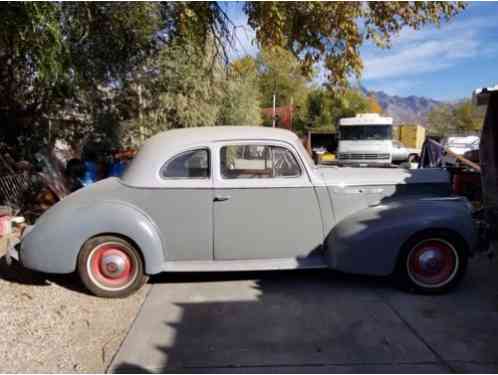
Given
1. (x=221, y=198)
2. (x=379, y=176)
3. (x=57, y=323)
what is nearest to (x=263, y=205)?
(x=221, y=198)

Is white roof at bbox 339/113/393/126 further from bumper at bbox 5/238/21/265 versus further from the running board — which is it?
bumper at bbox 5/238/21/265

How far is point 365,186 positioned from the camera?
4309 mm

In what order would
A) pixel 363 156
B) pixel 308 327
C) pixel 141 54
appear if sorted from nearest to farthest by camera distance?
pixel 308 327
pixel 141 54
pixel 363 156

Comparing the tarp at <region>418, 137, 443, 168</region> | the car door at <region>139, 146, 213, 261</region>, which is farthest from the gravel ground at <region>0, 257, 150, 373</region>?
the tarp at <region>418, 137, 443, 168</region>

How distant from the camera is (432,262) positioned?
4062 millimetres

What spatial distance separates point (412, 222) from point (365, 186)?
629 mm

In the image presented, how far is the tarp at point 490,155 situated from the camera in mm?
4629

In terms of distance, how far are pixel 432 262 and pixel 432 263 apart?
1cm

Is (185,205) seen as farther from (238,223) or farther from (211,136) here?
(211,136)

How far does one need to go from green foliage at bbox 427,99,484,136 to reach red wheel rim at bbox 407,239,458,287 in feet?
113

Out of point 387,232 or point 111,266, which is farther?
point 111,266

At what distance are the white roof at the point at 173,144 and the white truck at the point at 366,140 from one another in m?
12.1

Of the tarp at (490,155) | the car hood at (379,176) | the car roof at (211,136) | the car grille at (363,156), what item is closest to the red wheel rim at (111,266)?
the car roof at (211,136)

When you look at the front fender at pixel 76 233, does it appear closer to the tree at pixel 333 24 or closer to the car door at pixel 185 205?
the car door at pixel 185 205
